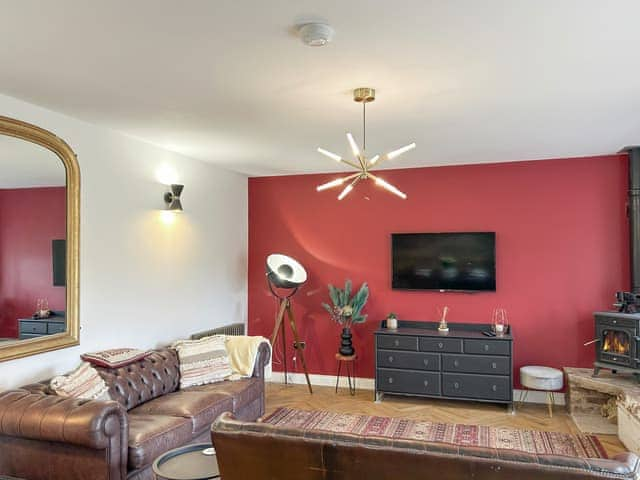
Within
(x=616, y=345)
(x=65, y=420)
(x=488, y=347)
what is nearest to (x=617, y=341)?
(x=616, y=345)

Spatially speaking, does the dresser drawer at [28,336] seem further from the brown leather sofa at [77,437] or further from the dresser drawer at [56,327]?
the brown leather sofa at [77,437]

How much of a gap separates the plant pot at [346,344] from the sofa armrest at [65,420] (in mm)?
3054

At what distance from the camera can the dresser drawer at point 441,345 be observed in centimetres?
514

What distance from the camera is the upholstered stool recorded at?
4.88m

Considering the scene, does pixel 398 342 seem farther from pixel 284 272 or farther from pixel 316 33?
pixel 316 33

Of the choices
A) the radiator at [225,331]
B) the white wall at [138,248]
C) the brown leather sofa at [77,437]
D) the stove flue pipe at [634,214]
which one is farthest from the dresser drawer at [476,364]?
the brown leather sofa at [77,437]

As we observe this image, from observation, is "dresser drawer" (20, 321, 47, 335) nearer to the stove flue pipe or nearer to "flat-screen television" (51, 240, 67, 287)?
"flat-screen television" (51, 240, 67, 287)

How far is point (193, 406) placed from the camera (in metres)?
3.66

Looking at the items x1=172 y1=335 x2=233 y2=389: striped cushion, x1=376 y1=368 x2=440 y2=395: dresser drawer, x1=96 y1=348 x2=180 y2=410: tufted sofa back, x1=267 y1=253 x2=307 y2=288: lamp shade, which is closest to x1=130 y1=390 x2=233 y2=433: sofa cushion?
x1=96 y1=348 x2=180 y2=410: tufted sofa back

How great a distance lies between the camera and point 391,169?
5.94 meters

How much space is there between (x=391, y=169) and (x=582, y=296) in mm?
2434

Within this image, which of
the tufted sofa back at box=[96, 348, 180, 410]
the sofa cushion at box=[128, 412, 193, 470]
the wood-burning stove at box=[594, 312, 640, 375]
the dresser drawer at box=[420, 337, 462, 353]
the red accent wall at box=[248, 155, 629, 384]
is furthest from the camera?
the red accent wall at box=[248, 155, 629, 384]

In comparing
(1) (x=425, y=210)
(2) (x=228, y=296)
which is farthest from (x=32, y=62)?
(1) (x=425, y=210)

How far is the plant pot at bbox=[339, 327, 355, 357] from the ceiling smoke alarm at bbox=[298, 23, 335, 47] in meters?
3.86
